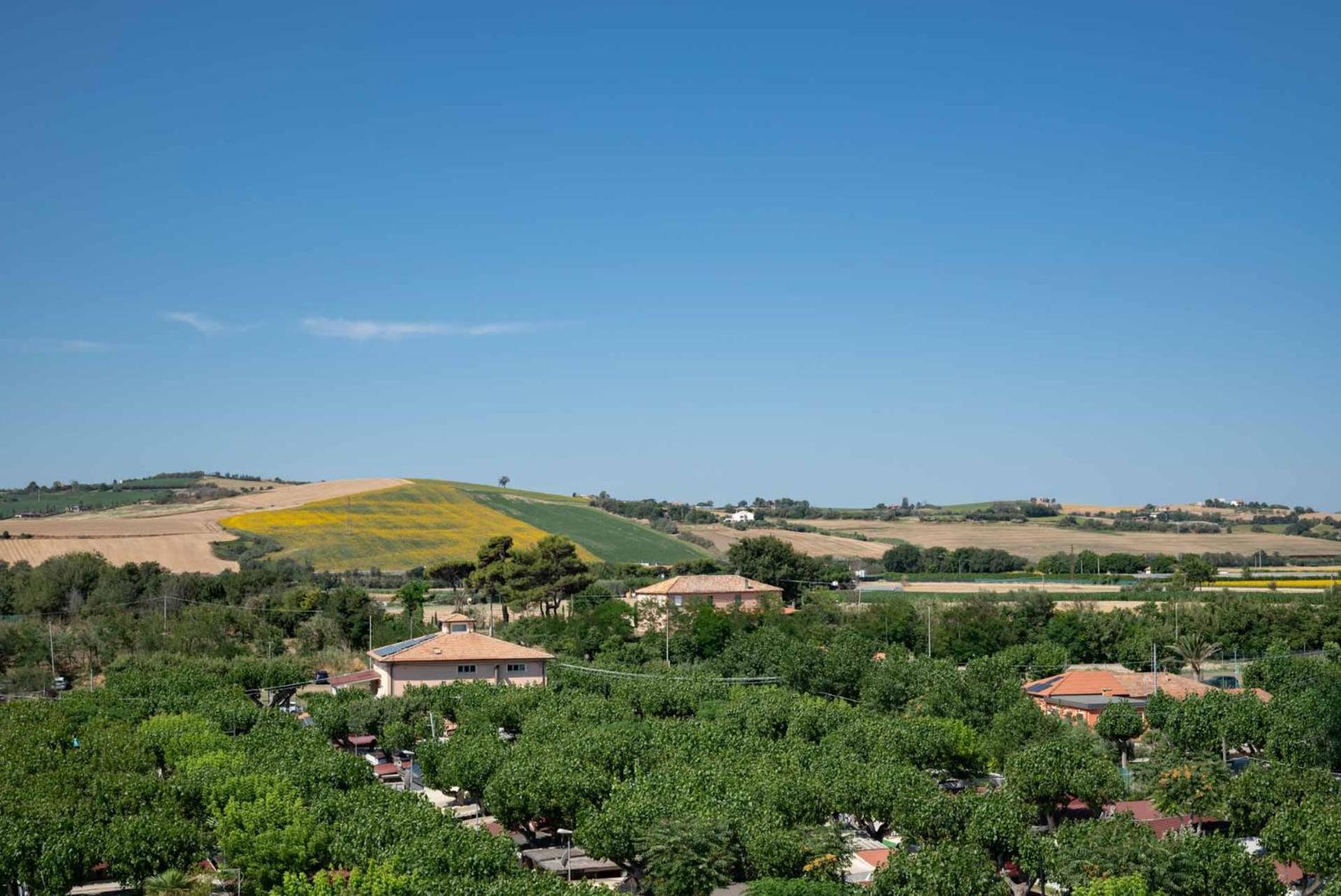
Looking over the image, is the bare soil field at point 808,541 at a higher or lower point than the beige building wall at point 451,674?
higher

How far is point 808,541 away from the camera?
124750 millimetres

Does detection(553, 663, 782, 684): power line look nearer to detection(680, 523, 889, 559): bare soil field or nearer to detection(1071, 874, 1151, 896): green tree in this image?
detection(1071, 874, 1151, 896): green tree

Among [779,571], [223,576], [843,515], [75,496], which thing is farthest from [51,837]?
[843,515]

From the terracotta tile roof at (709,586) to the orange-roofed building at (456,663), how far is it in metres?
18.3

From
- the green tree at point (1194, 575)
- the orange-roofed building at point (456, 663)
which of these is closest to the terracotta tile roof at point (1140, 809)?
the orange-roofed building at point (456, 663)

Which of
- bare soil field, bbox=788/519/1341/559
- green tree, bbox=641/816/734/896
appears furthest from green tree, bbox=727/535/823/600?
green tree, bbox=641/816/734/896

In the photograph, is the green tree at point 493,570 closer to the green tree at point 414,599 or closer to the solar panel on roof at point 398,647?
the green tree at point 414,599

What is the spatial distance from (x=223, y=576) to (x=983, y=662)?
159 feet

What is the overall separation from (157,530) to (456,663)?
52.5 metres

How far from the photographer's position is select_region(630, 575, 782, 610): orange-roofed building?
232ft

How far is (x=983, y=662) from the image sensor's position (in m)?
45.8

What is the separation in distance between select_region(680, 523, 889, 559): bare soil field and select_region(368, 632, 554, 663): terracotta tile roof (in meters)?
59.2

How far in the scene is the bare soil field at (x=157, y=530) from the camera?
274 ft

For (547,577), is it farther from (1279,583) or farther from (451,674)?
(1279,583)
